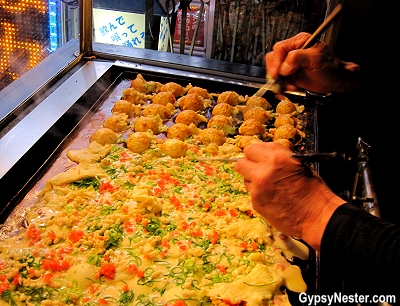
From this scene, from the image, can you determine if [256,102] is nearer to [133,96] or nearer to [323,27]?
[133,96]

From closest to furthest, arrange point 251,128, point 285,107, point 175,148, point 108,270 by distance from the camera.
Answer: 1. point 108,270
2. point 175,148
3. point 251,128
4. point 285,107

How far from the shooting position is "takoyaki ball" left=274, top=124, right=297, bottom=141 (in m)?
3.60

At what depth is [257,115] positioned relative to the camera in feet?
12.7

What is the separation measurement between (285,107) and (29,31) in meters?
2.57

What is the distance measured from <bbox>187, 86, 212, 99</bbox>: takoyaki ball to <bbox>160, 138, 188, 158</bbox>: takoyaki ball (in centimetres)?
94

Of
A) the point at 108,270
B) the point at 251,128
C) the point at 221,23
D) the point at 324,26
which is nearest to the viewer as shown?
the point at 108,270

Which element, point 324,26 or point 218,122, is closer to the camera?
point 324,26

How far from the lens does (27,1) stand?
3641 mm

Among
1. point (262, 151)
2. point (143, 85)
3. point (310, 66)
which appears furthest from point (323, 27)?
point (143, 85)

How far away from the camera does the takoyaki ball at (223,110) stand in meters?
3.90

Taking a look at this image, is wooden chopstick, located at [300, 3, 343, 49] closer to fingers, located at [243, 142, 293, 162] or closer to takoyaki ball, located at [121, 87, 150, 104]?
fingers, located at [243, 142, 293, 162]

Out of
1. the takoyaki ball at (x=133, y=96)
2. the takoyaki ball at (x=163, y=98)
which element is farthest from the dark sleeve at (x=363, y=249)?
the takoyaki ball at (x=133, y=96)

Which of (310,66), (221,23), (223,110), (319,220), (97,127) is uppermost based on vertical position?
(310,66)

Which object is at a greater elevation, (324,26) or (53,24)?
(324,26)
